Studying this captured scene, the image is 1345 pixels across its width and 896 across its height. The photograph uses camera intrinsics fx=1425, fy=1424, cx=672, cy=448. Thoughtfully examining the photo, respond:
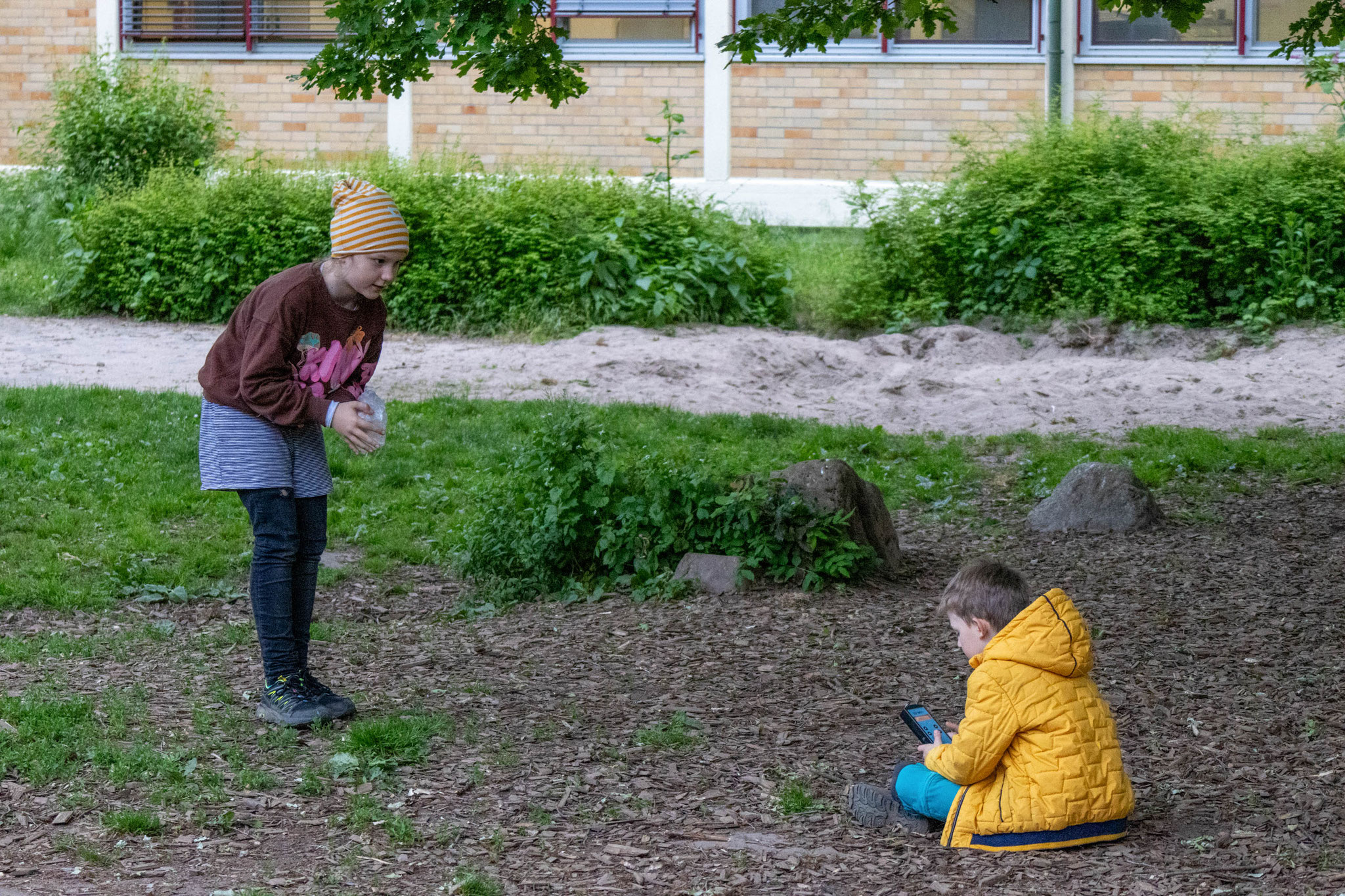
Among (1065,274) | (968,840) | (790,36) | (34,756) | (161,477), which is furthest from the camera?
(1065,274)

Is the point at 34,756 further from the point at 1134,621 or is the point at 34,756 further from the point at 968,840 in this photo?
the point at 1134,621

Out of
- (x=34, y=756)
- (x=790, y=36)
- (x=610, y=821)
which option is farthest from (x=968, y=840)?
(x=790, y=36)

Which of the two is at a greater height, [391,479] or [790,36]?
[790,36]

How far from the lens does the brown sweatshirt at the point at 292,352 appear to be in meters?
4.06

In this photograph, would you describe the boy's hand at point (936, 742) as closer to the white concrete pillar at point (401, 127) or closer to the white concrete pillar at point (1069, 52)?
the white concrete pillar at point (1069, 52)

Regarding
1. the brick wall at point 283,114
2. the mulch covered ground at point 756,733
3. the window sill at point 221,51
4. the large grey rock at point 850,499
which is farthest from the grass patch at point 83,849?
the window sill at point 221,51

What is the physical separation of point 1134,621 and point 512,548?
8.31ft

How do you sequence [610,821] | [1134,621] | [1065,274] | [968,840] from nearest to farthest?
[968,840]
[610,821]
[1134,621]
[1065,274]

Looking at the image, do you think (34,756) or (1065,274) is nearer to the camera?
(34,756)

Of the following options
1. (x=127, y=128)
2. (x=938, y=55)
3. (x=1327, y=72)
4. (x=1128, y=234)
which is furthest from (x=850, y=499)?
(x=127, y=128)

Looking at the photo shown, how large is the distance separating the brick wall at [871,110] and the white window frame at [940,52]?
8cm

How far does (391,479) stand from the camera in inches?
305

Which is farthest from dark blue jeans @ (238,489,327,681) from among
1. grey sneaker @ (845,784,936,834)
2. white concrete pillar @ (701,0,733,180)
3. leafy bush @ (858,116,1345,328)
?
white concrete pillar @ (701,0,733,180)

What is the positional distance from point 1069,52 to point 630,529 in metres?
12.2
